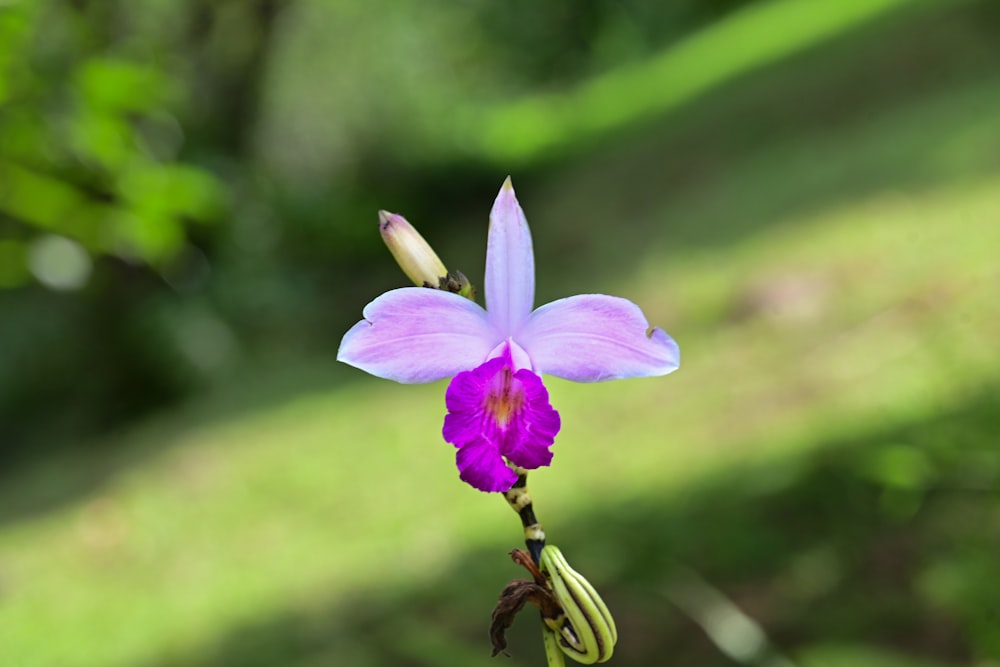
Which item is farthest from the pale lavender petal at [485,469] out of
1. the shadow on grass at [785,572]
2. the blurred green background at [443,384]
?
the shadow on grass at [785,572]

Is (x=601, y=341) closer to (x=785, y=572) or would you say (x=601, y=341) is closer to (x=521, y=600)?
(x=521, y=600)

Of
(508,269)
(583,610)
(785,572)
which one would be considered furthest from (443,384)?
(583,610)

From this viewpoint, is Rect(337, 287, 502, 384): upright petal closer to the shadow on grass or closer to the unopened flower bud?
the unopened flower bud

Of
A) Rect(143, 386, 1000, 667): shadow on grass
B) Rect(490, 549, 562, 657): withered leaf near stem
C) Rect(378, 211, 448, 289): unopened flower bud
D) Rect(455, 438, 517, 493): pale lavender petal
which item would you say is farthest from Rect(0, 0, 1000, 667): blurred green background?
Rect(490, 549, 562, 657): withered leaf near stem

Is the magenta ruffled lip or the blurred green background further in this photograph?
the blurred green background

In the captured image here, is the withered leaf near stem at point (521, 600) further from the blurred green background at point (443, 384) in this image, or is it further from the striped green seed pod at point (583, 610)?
the blurred green background at point (443, 384)

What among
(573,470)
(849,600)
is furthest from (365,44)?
(849,600)
